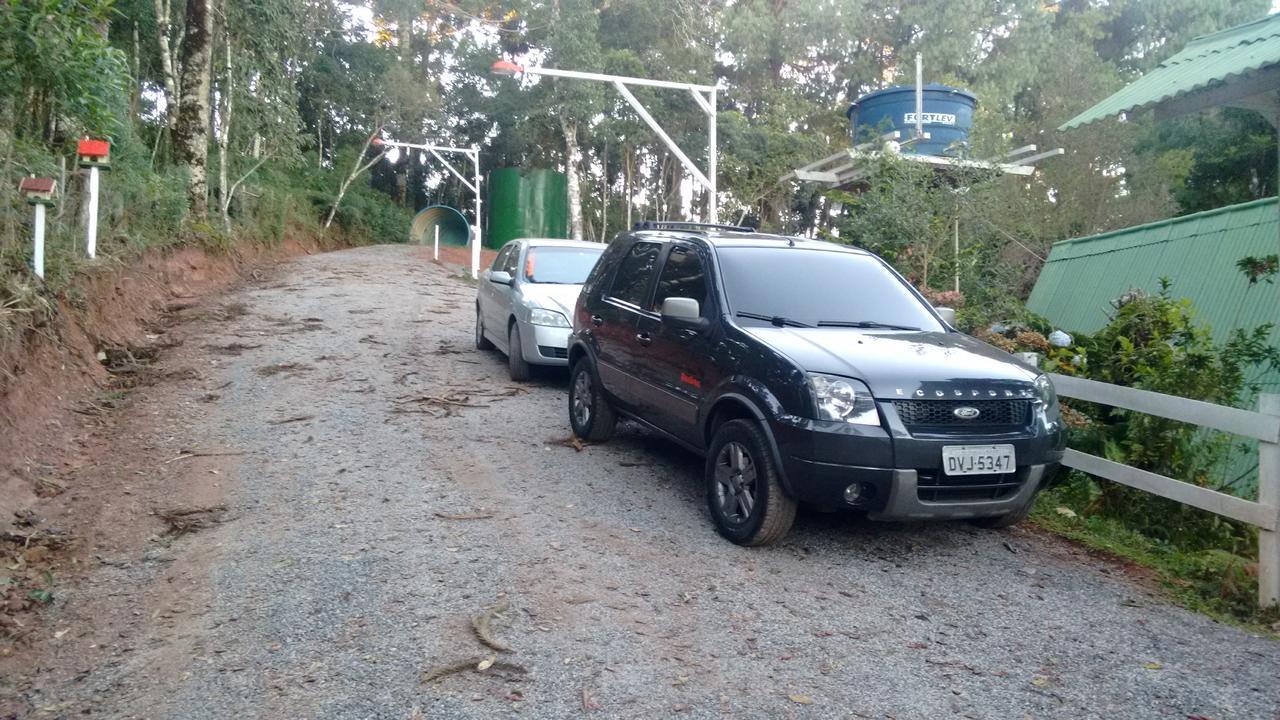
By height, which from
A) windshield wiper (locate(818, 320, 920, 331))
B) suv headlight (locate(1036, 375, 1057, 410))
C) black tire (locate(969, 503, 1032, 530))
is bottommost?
black tire (locate(969, 503, 1032, 530))

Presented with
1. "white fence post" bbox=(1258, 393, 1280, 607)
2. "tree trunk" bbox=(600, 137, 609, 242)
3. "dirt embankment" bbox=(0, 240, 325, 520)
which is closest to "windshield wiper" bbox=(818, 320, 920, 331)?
"white fence post" bbox=(1258, 393, 1280, 607)

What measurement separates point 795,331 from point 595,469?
80.7 inches

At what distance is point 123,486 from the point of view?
6863 mm

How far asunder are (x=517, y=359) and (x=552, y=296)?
76 centimetres

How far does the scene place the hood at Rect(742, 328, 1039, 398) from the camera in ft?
17.7

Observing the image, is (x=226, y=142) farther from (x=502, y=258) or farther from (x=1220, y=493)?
(x=1220, y=493)

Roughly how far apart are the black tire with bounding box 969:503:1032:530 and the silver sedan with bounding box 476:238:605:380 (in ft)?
16.7

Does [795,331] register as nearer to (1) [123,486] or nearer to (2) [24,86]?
(1) [123,486]

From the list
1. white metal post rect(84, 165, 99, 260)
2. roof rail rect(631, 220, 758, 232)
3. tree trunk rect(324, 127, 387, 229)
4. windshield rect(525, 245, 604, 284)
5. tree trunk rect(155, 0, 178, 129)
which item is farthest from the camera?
tree trunk rect(324, 127, 387, 229)

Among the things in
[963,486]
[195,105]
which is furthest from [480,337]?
[195,105]

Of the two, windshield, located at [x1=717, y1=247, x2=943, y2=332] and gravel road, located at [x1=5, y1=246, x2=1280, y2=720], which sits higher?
windshield, located at [x1=717, y1=247, x2=943, y2=332]

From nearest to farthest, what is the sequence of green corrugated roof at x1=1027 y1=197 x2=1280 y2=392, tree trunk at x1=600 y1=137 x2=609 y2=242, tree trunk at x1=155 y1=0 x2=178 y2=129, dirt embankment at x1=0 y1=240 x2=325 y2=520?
1. dirt embankment at x1=0 y1=240 x2=325 y2=520
2. green corrugated roof at x1=1027 y1=197 x2=1280 y2=392
3. tree trunk at x1=155 y1=0 x2=178 y2=129
4. tree trunk at x1=600 y1=137 x2=609 y2=242

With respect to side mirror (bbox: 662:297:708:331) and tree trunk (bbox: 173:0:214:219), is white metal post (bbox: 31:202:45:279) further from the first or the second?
tree trunk (bbox: 173:0:214:219)

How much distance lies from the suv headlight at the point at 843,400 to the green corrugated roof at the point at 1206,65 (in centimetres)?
482
